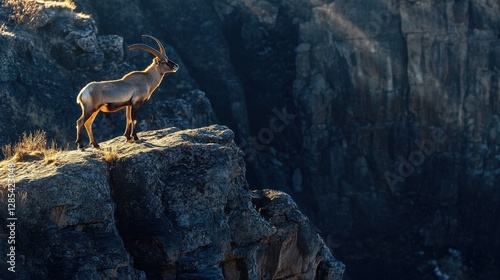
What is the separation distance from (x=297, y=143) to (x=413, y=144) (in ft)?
15.6

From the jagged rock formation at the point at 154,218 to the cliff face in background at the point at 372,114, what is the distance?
18.0 m

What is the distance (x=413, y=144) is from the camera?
112 ft

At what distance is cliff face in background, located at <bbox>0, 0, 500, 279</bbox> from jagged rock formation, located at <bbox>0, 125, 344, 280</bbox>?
1796 centimetres

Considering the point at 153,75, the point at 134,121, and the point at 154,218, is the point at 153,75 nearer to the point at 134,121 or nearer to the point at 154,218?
the point at 134,121

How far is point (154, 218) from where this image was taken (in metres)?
13.0

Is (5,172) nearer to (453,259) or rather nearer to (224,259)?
(224,259)

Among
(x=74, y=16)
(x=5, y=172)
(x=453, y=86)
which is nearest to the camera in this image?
(x=5, y=172)

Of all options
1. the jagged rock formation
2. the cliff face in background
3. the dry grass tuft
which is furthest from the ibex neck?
the cliff face in background

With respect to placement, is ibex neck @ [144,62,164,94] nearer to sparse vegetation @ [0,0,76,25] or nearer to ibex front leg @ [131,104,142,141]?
ibex front leg @ [131,104,142,141]

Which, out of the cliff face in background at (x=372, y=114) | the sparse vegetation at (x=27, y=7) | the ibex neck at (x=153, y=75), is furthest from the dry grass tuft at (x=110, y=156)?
the cliff face in background at (x=372, y=114)

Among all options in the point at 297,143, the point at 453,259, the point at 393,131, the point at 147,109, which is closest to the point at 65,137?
the point at 147,109

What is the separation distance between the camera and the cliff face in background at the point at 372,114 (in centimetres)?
3325

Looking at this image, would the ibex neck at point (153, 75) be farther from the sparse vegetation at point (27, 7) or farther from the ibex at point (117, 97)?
the sparse vegetation at point (27, 7)

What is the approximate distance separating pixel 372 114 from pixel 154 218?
2237 centimetres
